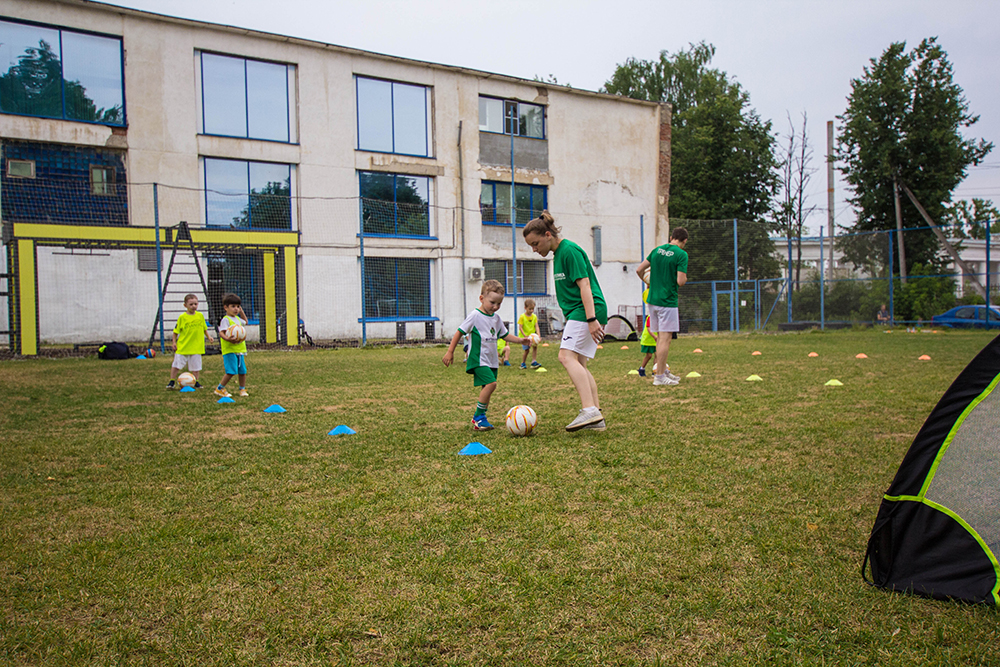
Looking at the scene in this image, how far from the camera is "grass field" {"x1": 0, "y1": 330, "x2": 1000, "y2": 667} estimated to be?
2.22m

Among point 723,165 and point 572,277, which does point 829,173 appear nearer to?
point 723,165

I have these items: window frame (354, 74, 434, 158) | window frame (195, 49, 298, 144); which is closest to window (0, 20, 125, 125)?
window frame (195, 49, 298, 144)

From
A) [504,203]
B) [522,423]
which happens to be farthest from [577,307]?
[504,203]

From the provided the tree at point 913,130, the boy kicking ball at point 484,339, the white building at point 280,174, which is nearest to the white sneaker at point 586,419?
the boy kicking ball at point 484,339

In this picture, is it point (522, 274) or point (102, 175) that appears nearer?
point (102, 175)

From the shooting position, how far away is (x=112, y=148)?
20.5 meters

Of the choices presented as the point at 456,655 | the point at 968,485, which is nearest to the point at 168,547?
the point at 456,655

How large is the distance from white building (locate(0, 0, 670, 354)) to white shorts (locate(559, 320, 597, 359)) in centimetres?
1463

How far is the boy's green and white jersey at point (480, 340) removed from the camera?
21.1ft

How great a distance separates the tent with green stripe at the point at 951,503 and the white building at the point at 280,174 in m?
17.9

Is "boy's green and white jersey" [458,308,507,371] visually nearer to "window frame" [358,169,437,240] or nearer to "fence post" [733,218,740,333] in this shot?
"window frame" [358,169,437,240]

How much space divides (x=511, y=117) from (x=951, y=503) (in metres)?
26.0

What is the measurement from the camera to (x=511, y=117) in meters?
26.9

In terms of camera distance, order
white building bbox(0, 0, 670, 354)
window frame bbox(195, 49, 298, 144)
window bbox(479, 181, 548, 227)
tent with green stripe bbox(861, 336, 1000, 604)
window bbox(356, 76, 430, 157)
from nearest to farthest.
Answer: tent with green stripe bbox(861, 336, 1000, 604), white building bbox(0, 0, 670, 354), window frame bbox(195, 49, 298, 144), window bbox(356, 76, 430, 157), window bbox(479, 181, 548, 227)
